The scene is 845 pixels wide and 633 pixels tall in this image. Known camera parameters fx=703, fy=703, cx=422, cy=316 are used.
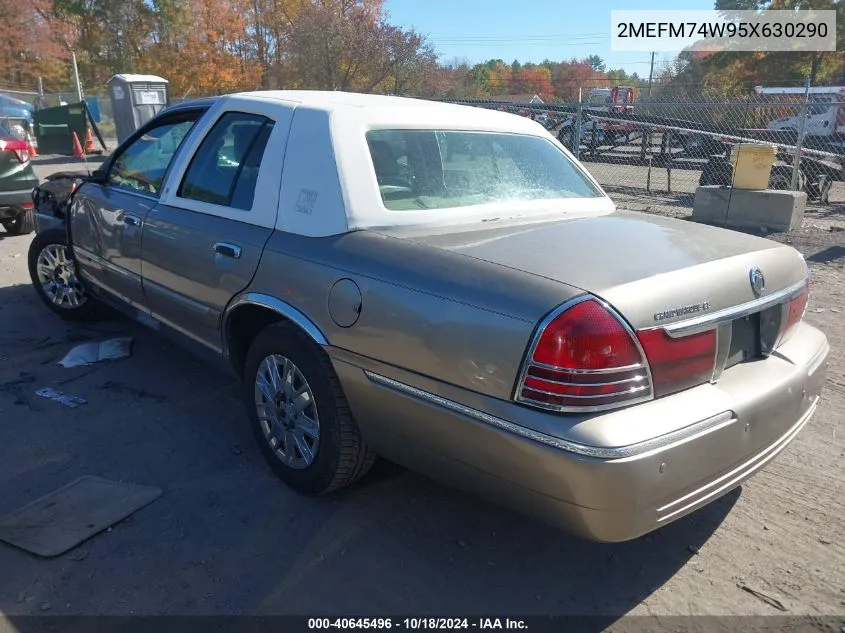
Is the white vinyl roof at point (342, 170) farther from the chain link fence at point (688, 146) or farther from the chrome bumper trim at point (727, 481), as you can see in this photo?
the chain link fence at point (688, 146)

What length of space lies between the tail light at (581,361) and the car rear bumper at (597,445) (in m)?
0.06

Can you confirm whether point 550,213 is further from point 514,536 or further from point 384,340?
point 514,536

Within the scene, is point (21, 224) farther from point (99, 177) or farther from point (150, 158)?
point (150, 158)

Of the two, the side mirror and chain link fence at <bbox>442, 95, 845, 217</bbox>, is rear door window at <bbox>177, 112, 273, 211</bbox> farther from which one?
chain link fence at <bbox>442, 95, 845, 217</bbox>

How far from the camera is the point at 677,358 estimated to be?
2371mm

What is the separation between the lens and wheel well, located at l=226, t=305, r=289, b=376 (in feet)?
10.9

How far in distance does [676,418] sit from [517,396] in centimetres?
53

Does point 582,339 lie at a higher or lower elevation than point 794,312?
higher

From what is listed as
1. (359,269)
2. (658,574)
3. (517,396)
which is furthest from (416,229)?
(658,574)

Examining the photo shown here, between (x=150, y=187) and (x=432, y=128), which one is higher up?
(x=432, y=128)

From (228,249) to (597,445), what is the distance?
2.00 m

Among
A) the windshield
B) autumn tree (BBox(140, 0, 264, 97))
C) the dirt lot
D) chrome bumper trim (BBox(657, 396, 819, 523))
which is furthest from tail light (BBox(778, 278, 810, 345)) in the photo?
autumn tree (BBox(140, 0, 264, 97))

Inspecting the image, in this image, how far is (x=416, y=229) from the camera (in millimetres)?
3018

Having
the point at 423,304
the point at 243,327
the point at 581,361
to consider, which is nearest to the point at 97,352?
the point at 243,327
